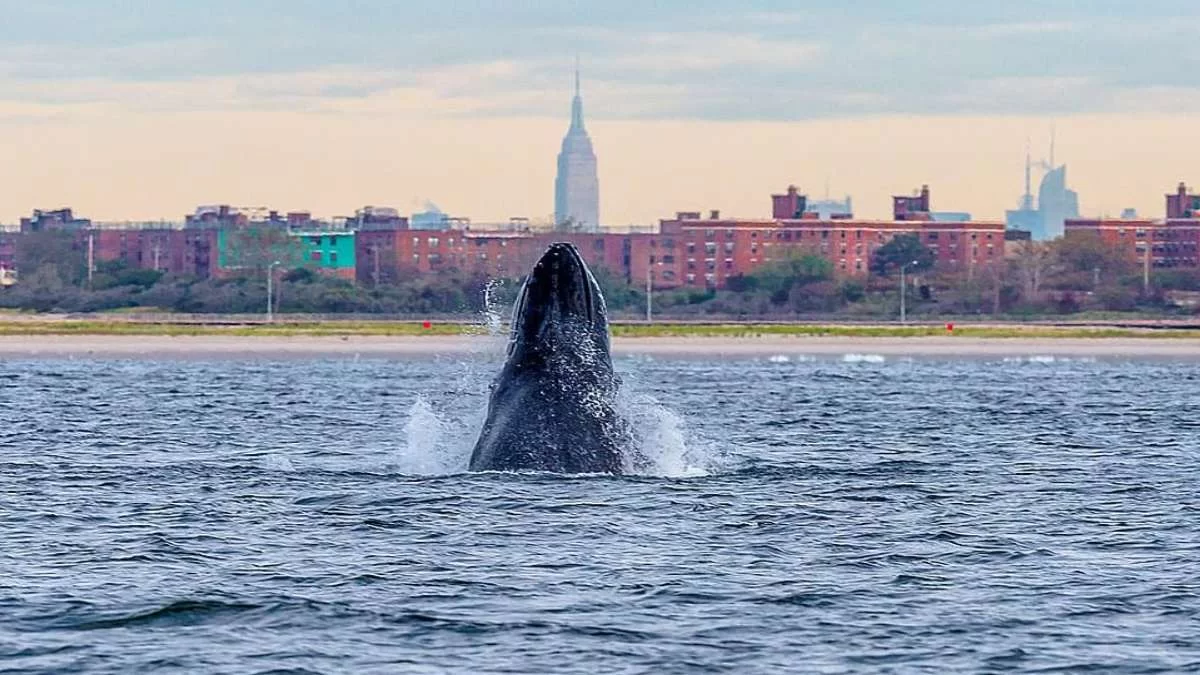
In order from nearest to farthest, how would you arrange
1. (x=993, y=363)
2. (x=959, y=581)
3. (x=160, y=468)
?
(x=959, y=581), (x=160, y=468), (x=993, y=363)

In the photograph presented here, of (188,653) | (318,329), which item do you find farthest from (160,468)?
(318,329)

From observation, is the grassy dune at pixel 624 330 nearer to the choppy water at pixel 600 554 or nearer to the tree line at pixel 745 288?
the tree line at pixel 745 288

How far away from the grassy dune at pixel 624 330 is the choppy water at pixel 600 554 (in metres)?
68.7

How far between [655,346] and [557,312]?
7640 cm

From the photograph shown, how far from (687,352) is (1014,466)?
204ft

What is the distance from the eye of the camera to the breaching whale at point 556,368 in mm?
24234

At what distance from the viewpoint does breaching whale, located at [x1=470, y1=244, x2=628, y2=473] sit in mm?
24234

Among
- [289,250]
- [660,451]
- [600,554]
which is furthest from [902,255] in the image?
[600,554]

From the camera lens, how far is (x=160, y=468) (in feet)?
105

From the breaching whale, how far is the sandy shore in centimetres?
6798

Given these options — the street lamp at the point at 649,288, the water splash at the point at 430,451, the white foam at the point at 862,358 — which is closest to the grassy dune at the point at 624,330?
the street lamp at the point at 649,288

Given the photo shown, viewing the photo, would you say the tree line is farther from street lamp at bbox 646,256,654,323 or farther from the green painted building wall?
street lamp at bbox 646,256,654,323

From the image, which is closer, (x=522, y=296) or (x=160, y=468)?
(x=522, y=296)

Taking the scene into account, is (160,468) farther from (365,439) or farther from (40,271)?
(40,271)
